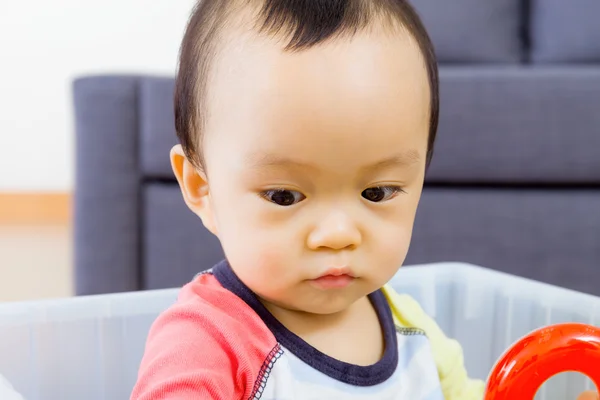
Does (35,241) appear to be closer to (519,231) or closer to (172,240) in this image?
Answer: (172,240)

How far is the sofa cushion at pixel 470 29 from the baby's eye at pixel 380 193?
1.09 m

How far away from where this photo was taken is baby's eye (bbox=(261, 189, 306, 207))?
524 millimetres

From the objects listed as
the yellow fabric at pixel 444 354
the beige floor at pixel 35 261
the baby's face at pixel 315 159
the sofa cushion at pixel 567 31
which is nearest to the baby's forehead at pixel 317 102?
the baby's face at pixel 315 159

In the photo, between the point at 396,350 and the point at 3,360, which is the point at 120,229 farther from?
the point at 396,350

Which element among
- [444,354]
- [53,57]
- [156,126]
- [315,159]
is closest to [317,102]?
[315,159]

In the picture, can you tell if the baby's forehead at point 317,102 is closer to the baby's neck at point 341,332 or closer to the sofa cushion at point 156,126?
A: the baby's neck at point 341,332

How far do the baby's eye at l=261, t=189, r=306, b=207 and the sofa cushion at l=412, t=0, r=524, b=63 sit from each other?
114 centimetres

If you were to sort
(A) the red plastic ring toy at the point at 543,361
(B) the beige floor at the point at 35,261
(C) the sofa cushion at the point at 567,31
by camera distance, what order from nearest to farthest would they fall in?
(A) the red plastic ring toy at the point at 543,361 → (C) the sofa cushion at the point at 567,31 → (B) the beige floor at the point at 35,261

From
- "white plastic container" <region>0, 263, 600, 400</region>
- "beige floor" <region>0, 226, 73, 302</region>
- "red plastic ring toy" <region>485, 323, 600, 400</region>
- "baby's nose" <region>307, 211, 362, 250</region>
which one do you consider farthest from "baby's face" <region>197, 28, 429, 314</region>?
"beige floor" <region>0, 226, 73, 302</region>

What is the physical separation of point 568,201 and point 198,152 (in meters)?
0.73

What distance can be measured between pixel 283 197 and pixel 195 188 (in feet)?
0.39

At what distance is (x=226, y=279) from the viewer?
610mm

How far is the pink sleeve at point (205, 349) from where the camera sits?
507mm

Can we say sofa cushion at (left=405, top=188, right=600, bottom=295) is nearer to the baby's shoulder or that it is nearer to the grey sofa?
the grey sofa
